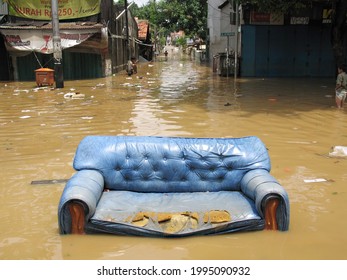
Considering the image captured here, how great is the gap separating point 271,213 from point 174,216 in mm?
1023

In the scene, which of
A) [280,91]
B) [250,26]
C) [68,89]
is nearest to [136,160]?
[280,91]

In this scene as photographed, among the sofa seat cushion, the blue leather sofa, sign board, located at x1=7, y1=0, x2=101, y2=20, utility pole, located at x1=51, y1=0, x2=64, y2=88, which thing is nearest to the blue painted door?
sign board, located at x1=7, y1=0, x2=101, y2=20

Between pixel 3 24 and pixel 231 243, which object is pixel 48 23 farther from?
pixel 231 243

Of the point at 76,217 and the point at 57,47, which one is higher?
the point at 57,47

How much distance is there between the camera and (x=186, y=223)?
4.18m

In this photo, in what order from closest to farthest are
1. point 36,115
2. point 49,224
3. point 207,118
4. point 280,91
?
point 49,224, point 207,118, point 36,115, point 280,91

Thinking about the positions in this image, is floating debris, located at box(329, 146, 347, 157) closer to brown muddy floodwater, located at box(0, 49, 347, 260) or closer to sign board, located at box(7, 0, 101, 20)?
brown muddy floodwater, located at box(0, 49, 347, 260)

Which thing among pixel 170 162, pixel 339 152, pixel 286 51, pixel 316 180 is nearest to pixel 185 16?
pixel 286 51

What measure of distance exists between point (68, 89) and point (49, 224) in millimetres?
13919

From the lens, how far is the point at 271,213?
4238 mm

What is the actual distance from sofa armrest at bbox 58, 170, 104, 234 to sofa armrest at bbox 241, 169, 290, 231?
173 cm

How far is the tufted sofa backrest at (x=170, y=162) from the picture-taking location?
4.91 m

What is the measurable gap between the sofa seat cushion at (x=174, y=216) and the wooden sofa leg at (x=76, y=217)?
0.09 meters

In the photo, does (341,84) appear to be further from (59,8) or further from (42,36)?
(59,8)
